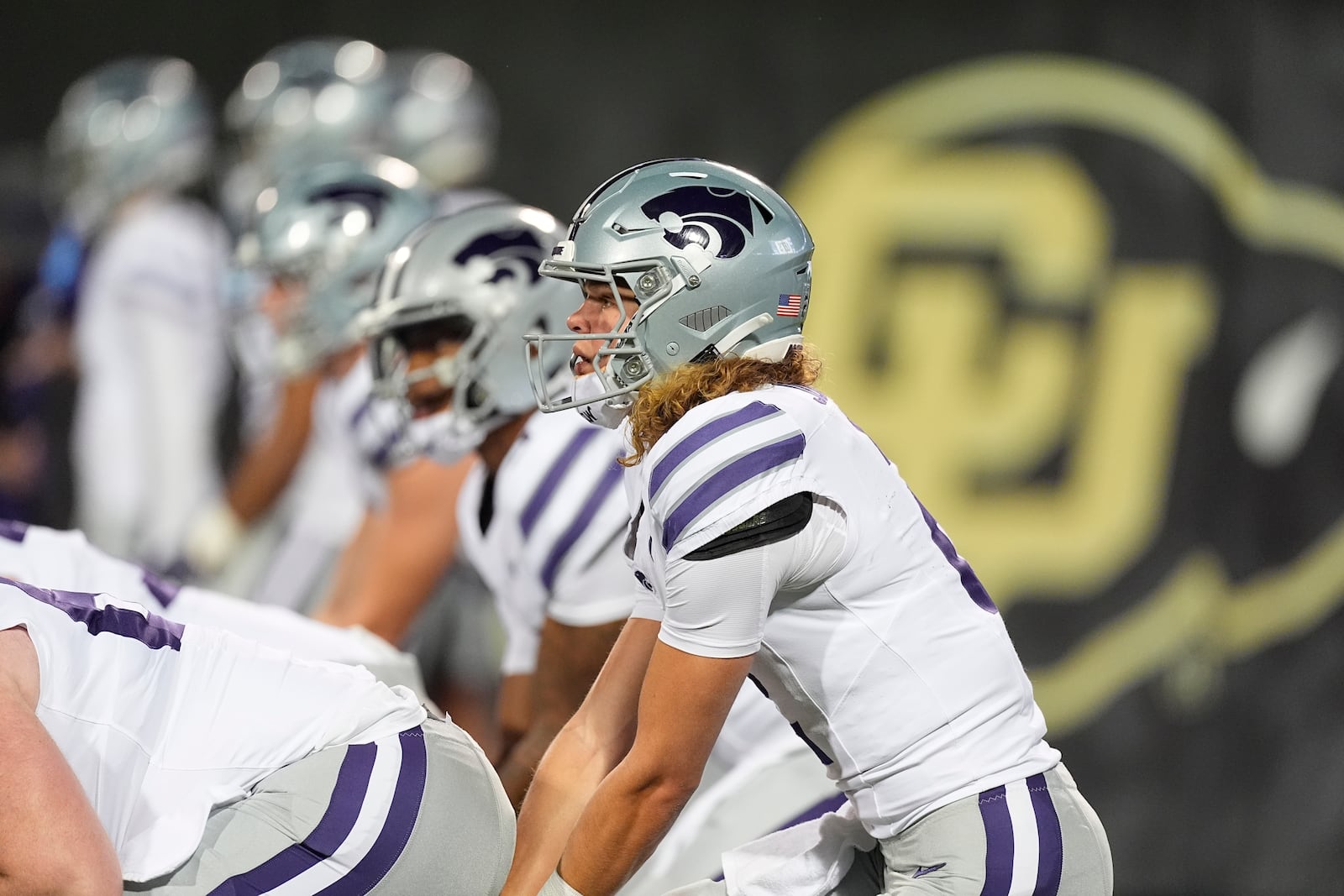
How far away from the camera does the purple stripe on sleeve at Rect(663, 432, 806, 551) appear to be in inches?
82.5

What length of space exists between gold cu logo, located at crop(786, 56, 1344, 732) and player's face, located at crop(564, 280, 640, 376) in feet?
9.90

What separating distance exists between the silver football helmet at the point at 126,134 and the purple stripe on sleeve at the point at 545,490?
13.4ft

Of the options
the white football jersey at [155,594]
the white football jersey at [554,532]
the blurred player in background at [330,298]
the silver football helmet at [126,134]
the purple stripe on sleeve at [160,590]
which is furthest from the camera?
the silver football helmet at [126,134]

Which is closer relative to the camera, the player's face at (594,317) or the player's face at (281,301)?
the player's face at (594,317)

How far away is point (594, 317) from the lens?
2479 millimetres

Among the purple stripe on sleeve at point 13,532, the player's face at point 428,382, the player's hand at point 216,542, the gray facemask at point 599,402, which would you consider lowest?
the player's hand at point 216,542

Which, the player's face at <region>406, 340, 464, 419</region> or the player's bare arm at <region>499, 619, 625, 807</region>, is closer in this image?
the player's bare arm at <region>499, 619, 625, 807</region>

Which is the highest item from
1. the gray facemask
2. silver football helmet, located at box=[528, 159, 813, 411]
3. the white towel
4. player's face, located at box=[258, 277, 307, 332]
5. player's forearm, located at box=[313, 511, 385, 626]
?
silver football helmet, located at box=[528, 159, 813, 411]

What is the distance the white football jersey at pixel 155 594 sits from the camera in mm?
2826

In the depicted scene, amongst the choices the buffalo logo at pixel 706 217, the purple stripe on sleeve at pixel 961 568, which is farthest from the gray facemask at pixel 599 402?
the purple stripe on sleeve at pixel 961 568

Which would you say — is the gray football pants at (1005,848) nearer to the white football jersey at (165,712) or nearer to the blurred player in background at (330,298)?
the white football jersey at (165,712)

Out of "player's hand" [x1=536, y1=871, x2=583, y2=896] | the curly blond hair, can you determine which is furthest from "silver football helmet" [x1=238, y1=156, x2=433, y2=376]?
"player's hand" [x1=536, y1=871, x2=583, y2=896]

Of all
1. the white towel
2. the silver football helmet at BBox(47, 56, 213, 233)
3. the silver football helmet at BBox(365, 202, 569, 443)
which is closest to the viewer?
the white towel

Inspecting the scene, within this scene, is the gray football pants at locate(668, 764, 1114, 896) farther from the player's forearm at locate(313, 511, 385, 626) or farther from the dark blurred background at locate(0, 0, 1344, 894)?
the dark blurred background at locate(0, 0, 1344, 894)
